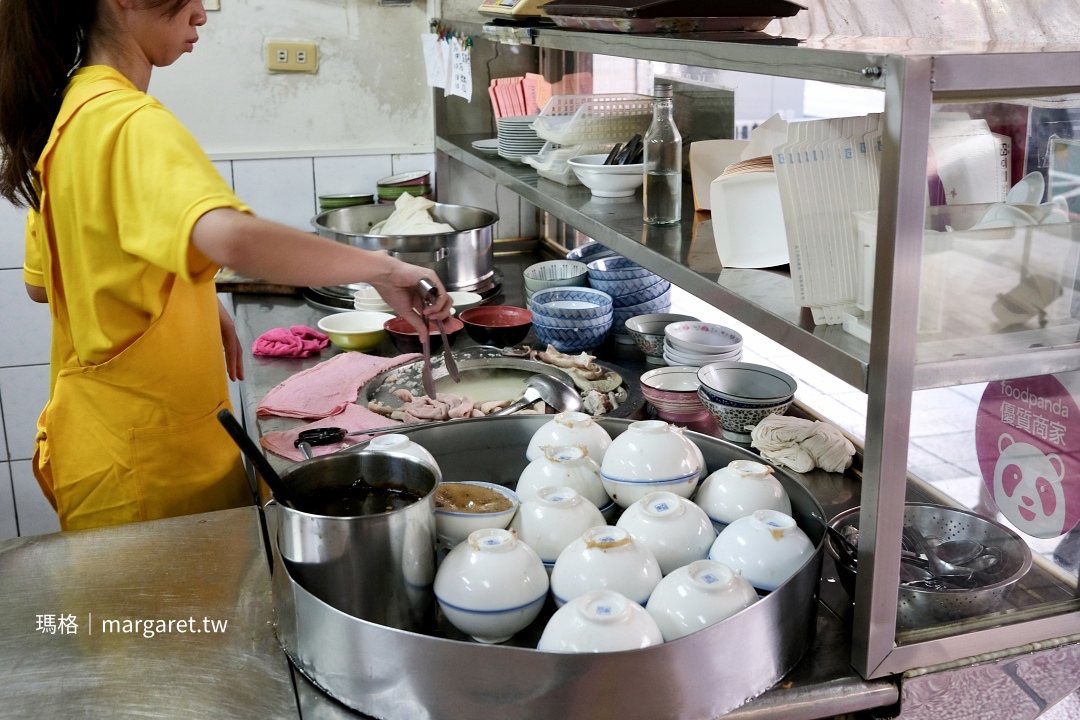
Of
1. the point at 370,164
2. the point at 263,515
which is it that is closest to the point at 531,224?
the point at 370,164

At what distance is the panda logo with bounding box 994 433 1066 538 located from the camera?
1.13 metres

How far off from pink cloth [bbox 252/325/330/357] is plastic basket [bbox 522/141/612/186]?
→ 2.09ft

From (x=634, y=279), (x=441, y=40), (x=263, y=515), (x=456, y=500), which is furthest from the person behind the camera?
(x=441, y=40)

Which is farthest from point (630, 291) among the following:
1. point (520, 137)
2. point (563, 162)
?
point (520, 137)

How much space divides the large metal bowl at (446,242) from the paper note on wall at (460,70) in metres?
0.34

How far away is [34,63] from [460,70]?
1.33 meters

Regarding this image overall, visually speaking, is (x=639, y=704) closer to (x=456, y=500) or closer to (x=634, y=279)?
(x=456, y=500)

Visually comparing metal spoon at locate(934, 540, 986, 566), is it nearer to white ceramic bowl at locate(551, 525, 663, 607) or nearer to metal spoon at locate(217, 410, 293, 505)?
white ceramic bowl at locate(551, 525, 663, 607)

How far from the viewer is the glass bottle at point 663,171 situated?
1625 millimetres

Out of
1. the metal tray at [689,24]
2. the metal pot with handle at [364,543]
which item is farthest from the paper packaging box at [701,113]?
the metal pot with handle at [364,543]

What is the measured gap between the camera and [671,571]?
1.12 m

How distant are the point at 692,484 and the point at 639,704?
14.9 inches

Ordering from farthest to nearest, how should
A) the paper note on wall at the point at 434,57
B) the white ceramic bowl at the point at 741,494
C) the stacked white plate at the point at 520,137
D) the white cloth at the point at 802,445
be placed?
the paper note on wall at the point at 434,57 → the stacked white plate at the point at 520,137 → the white cloth at the point at 802,445 → the white ceramic bowl at the point at 741,494

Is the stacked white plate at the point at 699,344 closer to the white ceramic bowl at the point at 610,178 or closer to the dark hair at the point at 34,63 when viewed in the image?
the white ceramic bowl at the point at 610,178
